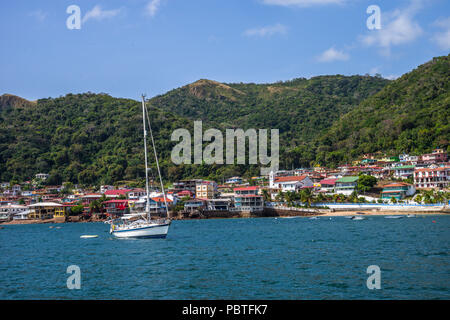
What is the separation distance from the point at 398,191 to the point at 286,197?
778 inches

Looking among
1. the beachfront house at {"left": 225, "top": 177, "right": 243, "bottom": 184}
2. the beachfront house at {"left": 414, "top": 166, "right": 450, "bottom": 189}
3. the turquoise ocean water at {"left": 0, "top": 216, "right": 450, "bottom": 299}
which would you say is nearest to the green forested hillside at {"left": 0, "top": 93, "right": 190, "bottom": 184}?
the beachfront house at {"left": 225, "top": 177, "right": 243, "bottom": 184}

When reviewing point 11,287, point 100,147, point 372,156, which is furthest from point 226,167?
point 11,287

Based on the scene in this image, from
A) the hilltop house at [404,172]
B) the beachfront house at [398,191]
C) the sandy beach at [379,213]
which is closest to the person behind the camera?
the sandy beach at [379,213]

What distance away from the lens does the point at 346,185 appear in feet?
267

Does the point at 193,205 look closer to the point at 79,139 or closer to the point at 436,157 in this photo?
the point at 436,157

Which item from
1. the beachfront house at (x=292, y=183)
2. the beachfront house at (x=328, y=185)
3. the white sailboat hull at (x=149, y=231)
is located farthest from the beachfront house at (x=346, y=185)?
the white sailboat hull at (x=149, y=231)

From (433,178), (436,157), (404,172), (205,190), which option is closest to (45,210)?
(205,190)

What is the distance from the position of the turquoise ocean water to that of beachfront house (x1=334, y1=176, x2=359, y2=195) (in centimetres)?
4575

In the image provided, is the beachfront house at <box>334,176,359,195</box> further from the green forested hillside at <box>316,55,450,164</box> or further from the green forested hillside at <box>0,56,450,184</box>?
the green forested hillside at <box>0,56,450,184</box>

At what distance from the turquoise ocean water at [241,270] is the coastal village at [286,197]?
4065 centimetres

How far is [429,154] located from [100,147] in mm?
92430

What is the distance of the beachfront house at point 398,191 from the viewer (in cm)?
7331

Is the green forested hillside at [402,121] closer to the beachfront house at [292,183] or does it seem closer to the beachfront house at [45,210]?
the beachfront house at [292,183]
